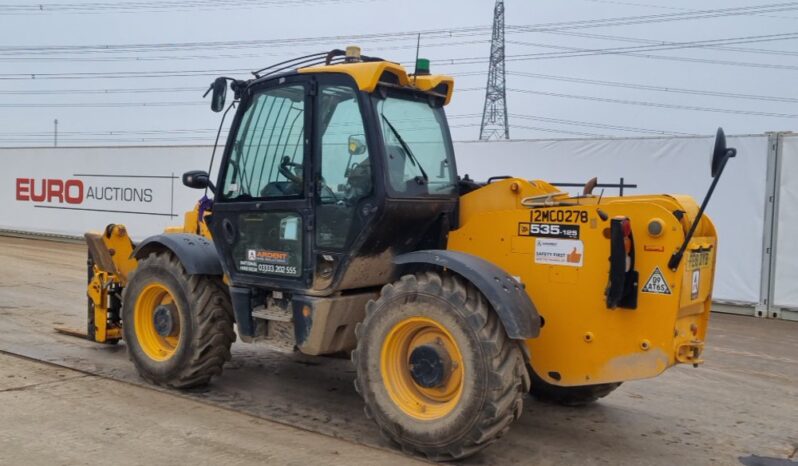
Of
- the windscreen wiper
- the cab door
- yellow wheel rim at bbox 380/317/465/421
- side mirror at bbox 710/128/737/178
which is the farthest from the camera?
the cab door

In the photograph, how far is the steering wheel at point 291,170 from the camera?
522 cm

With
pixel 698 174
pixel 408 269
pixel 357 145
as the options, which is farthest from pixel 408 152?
pixel 698 174

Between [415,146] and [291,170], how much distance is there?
0.91 meters

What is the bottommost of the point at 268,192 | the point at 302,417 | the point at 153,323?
the point at 302,417

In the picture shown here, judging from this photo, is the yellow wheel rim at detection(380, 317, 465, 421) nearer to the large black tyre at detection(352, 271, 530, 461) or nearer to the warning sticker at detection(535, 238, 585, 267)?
the large black tyre at detection(352, 271, 530, 461)

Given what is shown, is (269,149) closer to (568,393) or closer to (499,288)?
(499,288)

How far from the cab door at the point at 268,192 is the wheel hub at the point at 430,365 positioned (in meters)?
1.08

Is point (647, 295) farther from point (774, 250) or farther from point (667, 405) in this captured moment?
point (774, 250)

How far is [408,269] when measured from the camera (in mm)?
4965

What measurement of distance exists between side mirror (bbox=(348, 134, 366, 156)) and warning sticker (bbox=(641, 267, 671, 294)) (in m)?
1.98

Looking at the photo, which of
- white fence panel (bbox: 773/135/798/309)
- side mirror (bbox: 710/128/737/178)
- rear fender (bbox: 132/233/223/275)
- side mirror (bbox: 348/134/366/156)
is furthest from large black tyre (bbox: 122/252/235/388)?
white fence panel (bbox: 773/135/798/309)

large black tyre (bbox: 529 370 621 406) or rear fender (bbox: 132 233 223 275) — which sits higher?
rear fender (bbox: 132 233 223 275)

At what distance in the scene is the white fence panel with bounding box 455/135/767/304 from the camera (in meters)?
11.2

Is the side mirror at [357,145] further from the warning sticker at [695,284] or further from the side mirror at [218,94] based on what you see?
the warning sticker at [695,284]
